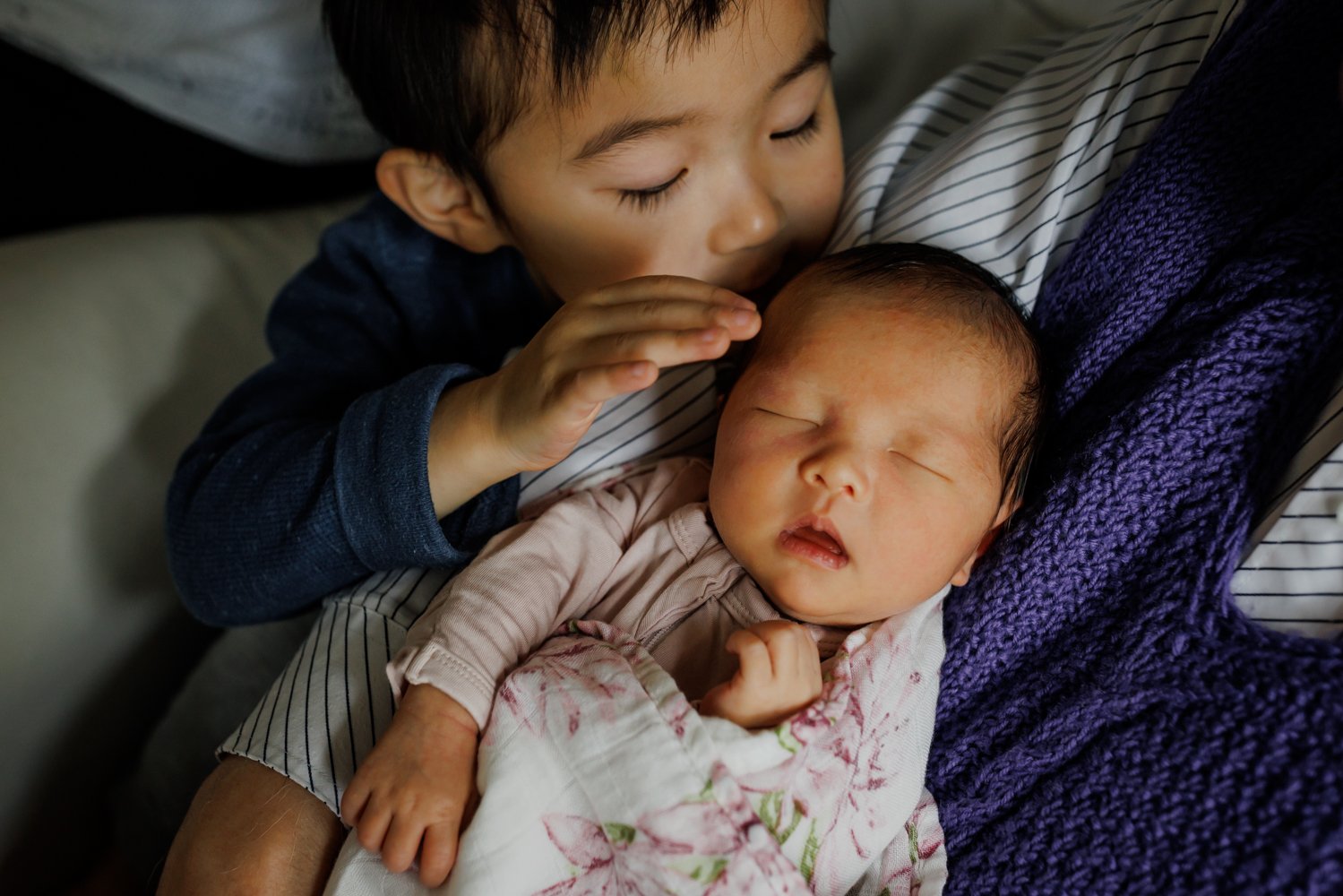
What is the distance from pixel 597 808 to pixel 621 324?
0.33m

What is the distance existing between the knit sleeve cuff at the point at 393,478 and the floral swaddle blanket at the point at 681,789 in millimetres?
180

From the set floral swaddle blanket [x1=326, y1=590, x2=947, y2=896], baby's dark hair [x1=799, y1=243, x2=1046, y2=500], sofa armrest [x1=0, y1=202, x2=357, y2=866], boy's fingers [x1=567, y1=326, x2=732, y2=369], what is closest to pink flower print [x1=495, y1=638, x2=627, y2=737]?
floral swaddle blanket [x1=326, y1=590, x2=947, y2=896]

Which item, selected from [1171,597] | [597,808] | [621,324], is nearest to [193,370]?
[621,324]

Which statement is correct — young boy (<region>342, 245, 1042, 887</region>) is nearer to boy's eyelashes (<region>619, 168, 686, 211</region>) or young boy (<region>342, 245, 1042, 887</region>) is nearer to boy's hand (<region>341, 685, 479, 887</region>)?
boy's hand (<region>341, 685, 479, 887</region>)

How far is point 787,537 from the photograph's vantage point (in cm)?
73

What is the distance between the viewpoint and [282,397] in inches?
39.2

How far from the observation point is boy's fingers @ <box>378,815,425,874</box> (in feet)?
2.13

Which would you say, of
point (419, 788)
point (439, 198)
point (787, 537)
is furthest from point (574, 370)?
point (439, 198)

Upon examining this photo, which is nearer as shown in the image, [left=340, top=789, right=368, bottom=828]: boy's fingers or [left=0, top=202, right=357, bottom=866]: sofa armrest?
[left=340, top=789, right=368, bottom=828]: boy's fingers

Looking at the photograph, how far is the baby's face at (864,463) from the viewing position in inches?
28.0

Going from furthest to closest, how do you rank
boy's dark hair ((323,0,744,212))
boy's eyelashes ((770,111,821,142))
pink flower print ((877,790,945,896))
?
boy's eyelashes ((770,111,821,142)) → boy's dark hair ((323,0,744,212)) → pink flower print ((877,790,945,896))

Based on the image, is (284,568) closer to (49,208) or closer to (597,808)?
(597,808)

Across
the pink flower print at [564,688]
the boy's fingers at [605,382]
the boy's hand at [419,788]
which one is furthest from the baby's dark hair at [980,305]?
the boy's hand at [419,788]

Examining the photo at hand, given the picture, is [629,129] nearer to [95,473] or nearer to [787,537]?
[787,537]
